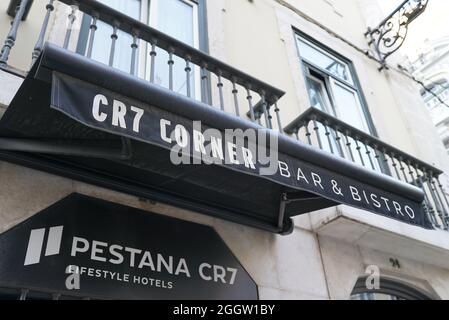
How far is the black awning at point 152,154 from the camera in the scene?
2679mm

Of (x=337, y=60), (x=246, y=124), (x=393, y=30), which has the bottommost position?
(x=246, y=124)

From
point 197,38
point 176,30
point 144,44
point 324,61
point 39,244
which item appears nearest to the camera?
point 39,244

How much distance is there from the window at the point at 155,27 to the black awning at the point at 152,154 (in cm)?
136

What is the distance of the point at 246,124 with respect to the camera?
Result: 11.1 ft

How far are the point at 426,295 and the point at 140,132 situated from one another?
4.60 metres

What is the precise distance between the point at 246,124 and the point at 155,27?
2360 millimetres

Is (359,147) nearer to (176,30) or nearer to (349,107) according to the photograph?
(349,107)

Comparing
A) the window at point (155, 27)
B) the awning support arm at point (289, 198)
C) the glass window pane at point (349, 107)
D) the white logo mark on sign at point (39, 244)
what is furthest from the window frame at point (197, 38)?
the glass window pane at point (349, 107)

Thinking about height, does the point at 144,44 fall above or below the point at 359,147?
above

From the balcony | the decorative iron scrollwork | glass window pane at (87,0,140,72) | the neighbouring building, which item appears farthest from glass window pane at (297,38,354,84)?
the neighbouring building

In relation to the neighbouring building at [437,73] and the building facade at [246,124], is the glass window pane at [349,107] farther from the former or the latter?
the neighbouring building at [437,73]

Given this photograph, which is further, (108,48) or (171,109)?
(108,48)

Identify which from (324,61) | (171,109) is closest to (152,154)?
(171,109)

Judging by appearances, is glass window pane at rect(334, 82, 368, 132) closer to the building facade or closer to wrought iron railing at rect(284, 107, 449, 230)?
the building facade
